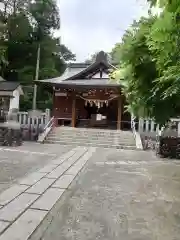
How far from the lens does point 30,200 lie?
435 cm

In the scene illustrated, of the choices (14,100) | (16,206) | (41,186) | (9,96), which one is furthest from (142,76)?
(14,100)

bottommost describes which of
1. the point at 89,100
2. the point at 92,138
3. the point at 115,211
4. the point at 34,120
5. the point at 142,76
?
the point at 115,211

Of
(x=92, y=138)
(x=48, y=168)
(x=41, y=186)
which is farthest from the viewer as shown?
(x=92, y=138)

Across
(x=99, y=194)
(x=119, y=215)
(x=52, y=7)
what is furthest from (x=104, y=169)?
(x=52, y=7)

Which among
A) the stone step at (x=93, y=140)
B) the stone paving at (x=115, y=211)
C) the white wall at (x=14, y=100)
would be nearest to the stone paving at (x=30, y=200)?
the stone paving at (x=115, y=211)

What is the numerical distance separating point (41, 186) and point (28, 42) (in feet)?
92.8

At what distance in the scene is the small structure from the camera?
67.1ft

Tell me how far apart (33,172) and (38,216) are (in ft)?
10.2

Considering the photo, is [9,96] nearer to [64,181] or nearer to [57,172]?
[57,172]

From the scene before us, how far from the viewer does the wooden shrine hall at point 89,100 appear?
2006 centimetres

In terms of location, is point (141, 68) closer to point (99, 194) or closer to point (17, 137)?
point (99, 194)

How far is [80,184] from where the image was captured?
19.1ft

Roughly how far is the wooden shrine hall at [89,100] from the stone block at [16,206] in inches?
596

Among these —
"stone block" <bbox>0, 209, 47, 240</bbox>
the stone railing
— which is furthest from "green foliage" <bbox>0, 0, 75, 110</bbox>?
"stone block" <bbox>0, 209, 47, 240</bbox>
